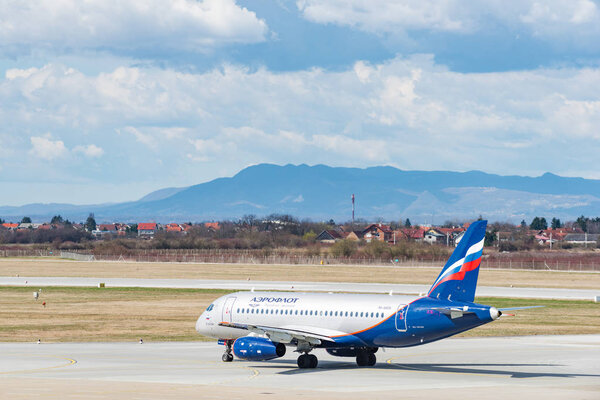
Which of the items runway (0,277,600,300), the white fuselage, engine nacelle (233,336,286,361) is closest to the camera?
engine nacelle (233,336,286,361)

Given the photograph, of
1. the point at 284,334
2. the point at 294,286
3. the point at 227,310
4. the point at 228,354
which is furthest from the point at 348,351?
the point at 294,286

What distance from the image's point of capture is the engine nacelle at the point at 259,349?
47.1 meters

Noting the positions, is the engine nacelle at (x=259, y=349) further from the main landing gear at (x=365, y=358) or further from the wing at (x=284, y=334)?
the main landing gear at (x=365, y=358)

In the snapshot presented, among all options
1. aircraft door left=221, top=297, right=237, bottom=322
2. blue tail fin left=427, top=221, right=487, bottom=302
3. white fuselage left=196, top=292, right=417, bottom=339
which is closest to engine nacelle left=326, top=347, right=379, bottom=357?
white fuselage left=196, top=292, right=417, bottom=339

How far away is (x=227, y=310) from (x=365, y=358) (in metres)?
7.78

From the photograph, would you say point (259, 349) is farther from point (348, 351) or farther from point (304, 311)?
point (348, 351)

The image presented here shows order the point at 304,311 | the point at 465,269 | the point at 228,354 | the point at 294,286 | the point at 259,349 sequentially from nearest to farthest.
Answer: the point at 465,269 < the point at 259,349 < the point at 304,311 < the point at 228,354 < the point at 294,286

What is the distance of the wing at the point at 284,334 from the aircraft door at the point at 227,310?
3447 mm

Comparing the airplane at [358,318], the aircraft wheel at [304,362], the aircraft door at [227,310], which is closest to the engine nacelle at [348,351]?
the airplane at [358,318]

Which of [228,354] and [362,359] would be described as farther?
[228,354]

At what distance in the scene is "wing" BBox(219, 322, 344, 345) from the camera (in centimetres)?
4684

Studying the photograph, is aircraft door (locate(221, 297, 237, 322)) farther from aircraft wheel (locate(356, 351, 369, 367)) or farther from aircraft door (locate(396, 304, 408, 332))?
aircraft door (locate(396, 304, 408, 332))

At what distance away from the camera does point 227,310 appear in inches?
2042

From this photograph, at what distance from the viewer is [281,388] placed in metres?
41.1
